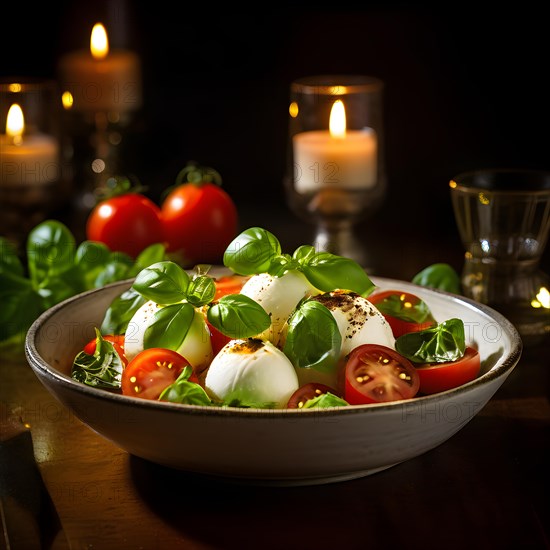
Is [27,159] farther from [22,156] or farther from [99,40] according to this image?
[99,40]

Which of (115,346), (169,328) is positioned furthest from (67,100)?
(169,328)

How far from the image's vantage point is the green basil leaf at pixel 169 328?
Answer: 3.09 feet

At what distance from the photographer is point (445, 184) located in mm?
2373

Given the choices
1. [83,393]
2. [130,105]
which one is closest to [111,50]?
[130,105]

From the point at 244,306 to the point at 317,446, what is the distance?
0.16 metres

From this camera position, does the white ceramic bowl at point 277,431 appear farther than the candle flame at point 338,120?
No

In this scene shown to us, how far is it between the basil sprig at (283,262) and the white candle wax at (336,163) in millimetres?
802

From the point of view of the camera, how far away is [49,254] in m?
1.42

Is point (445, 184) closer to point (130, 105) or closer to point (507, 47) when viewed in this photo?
point (507, 47)

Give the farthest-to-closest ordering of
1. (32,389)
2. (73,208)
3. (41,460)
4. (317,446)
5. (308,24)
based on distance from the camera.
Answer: (308,24)
(73,208)
(32,389)
(41,460)
(317,446)

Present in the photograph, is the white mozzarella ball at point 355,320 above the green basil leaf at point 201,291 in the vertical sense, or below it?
below

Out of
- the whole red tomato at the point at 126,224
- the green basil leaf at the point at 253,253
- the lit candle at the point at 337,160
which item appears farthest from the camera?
the lit candle at the point at 337,160

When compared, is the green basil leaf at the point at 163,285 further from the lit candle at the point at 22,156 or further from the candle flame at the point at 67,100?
the candle flame at the point at 67,100

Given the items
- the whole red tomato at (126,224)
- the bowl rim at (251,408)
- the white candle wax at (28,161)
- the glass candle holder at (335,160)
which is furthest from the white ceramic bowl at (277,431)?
the white candle wax at (28,161)
